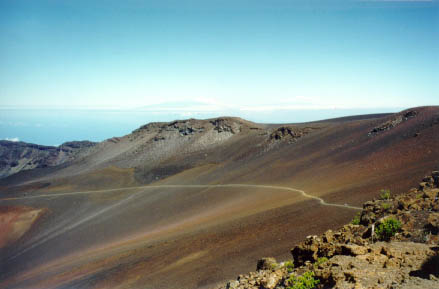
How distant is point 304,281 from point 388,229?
2.81 metres

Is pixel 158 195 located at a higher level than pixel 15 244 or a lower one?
higher

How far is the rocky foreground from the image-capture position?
5.27m

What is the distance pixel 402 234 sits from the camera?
715 cm

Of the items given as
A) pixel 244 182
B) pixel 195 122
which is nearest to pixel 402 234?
pixel 244 182

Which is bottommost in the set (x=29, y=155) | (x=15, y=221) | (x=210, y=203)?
(x=29, y=155)

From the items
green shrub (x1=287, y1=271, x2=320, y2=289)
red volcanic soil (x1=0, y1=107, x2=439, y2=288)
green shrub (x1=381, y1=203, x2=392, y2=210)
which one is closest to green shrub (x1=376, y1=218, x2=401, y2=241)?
green shrub (x1=381, y1=203, x2=392, y2=210)

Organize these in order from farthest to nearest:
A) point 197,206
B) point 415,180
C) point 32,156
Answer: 1. point 32,156
2. point 197,206
3. point 415,180

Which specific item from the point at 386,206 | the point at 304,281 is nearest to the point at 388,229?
the point at 386,206

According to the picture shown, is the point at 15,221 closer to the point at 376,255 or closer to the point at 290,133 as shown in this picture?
the point at 290,133

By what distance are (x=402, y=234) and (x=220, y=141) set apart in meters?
42.1

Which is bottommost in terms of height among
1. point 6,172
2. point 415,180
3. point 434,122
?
point 6,172

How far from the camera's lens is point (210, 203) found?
25.6m

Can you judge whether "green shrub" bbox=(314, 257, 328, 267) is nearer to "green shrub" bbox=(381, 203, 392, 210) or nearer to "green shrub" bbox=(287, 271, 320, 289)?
"green shrub" bbox=(287, 271, 320, 289)

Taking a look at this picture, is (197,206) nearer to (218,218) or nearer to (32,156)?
(218,218)
